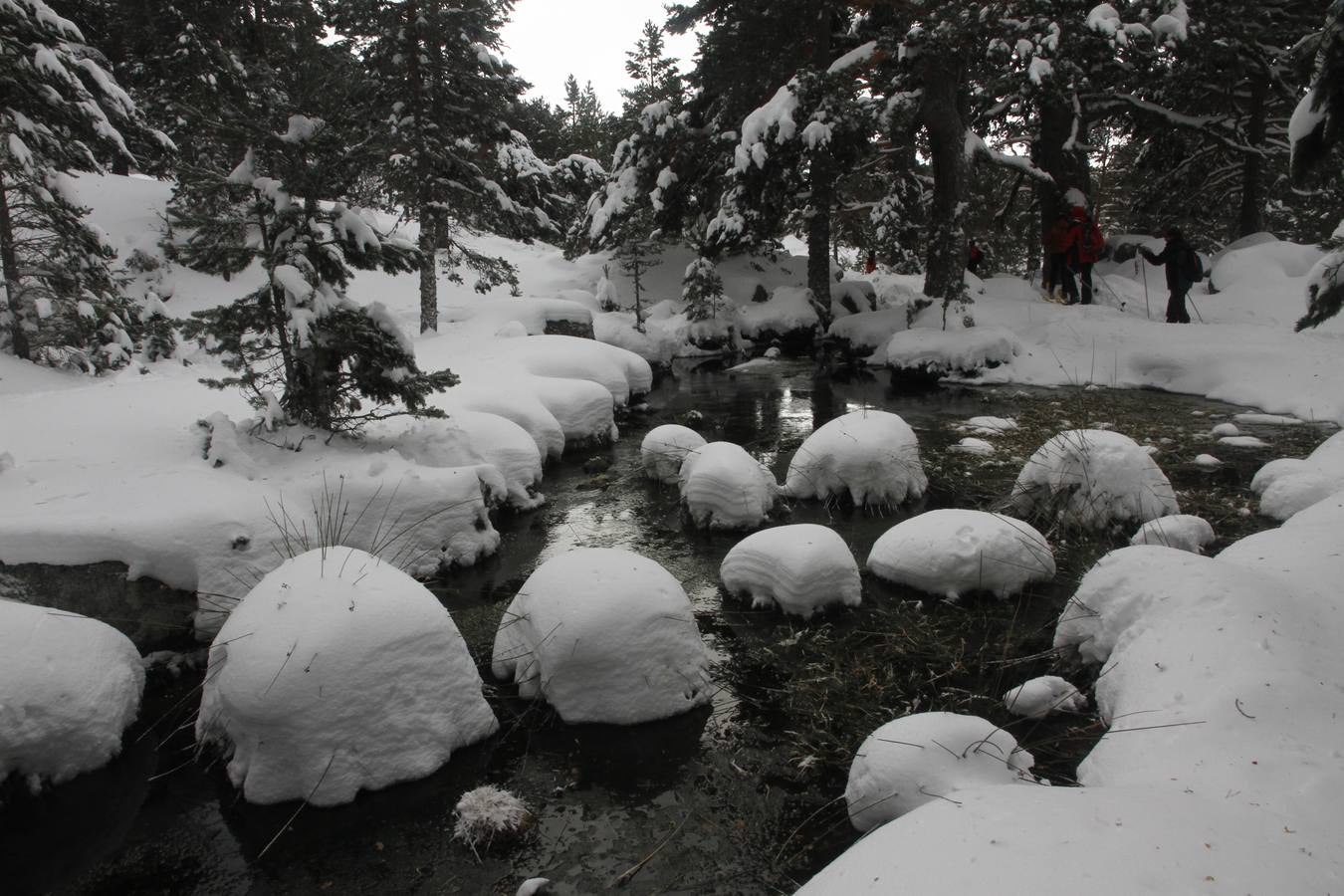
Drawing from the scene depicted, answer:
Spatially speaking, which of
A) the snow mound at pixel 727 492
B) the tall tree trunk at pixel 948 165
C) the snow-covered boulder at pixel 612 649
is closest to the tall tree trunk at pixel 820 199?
the tall tree trunk at pixel 948 165

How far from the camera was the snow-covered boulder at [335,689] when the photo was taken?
3838mm

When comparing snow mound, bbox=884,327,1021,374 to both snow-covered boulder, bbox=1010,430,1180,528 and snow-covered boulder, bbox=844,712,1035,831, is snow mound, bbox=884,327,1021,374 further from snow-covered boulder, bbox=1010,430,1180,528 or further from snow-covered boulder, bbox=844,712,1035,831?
snow-covered boulder, bbox=844,712,1035,831

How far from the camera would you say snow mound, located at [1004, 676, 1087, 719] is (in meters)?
4.17

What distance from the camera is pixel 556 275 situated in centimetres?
2347

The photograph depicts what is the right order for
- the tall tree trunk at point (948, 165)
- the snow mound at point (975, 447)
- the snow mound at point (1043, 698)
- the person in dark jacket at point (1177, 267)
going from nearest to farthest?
the snow mound at point (1043, 698), the snow mound at point (975, 447), the person in dark jacket at point (1177, 267), the tall tree trunk at point (948, 165)

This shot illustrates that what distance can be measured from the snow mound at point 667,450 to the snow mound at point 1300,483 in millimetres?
5618

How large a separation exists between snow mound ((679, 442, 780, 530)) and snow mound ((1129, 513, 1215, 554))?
10.7 feet

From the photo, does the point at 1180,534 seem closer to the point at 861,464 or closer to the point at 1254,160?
the point at 861,464

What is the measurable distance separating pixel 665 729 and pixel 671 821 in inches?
28.9

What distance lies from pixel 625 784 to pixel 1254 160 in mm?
20655

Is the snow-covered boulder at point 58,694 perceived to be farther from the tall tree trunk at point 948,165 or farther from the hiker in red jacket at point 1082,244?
the hiker in red jacket at point 1082,244

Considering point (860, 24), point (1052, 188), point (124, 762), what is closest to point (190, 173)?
point (124, 762)

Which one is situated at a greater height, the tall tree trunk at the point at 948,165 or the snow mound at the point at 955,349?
the tall tree trunk at the point at 948,165

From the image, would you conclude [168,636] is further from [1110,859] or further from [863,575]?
[1110,859]
